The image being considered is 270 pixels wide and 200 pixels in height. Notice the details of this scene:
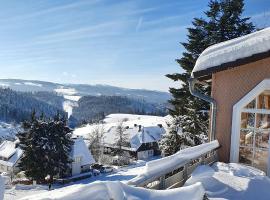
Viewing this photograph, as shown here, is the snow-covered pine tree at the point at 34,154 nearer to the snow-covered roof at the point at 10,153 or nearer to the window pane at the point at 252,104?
the snow-covered roof at the point at 10,153

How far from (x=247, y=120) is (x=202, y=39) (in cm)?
1273

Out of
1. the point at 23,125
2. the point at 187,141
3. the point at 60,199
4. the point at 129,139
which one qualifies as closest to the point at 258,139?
the point at 60,199

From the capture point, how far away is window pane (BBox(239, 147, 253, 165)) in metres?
7.11

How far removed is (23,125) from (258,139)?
93.9 ft

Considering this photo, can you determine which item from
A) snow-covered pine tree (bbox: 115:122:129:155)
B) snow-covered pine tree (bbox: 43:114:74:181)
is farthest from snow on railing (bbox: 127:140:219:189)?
snow-covered pine tree (bbox: 115:122:129:155)

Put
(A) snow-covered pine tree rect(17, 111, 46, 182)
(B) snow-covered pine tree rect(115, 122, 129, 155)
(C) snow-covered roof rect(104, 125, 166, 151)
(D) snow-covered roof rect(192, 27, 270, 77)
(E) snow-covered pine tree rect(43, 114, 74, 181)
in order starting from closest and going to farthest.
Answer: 1. (D) snow-covered roof rect(192, 27, 270, 77)
2. (A) snow-covered pine tree rect(17, 111, 46, 182)
3. (E) snow-covered pine tree rect(43, 114, 74, 181)
4. (B) snow-covered pine tree rect(115, 122, 129, 155)
5. (C) snow-covered roof rect(104, 125, 166, 151)

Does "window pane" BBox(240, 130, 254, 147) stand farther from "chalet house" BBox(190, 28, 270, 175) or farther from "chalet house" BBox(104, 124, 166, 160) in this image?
"chalet house" BBox(104, 124, 166, 160)

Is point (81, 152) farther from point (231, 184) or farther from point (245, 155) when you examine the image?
point (231, 184)

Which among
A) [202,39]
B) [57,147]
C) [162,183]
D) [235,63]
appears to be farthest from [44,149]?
[162,183]

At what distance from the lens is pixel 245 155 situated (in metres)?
7.17

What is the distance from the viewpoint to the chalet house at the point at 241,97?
678 centimetres

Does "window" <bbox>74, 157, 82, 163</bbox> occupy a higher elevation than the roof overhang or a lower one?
lower

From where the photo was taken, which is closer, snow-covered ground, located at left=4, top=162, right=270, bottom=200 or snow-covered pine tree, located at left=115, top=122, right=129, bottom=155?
snow-covered ground, located at left=4, top=162, right=270, bottom=200

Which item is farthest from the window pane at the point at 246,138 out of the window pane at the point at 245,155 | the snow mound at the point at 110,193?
the snow mound at the point at 110,193
